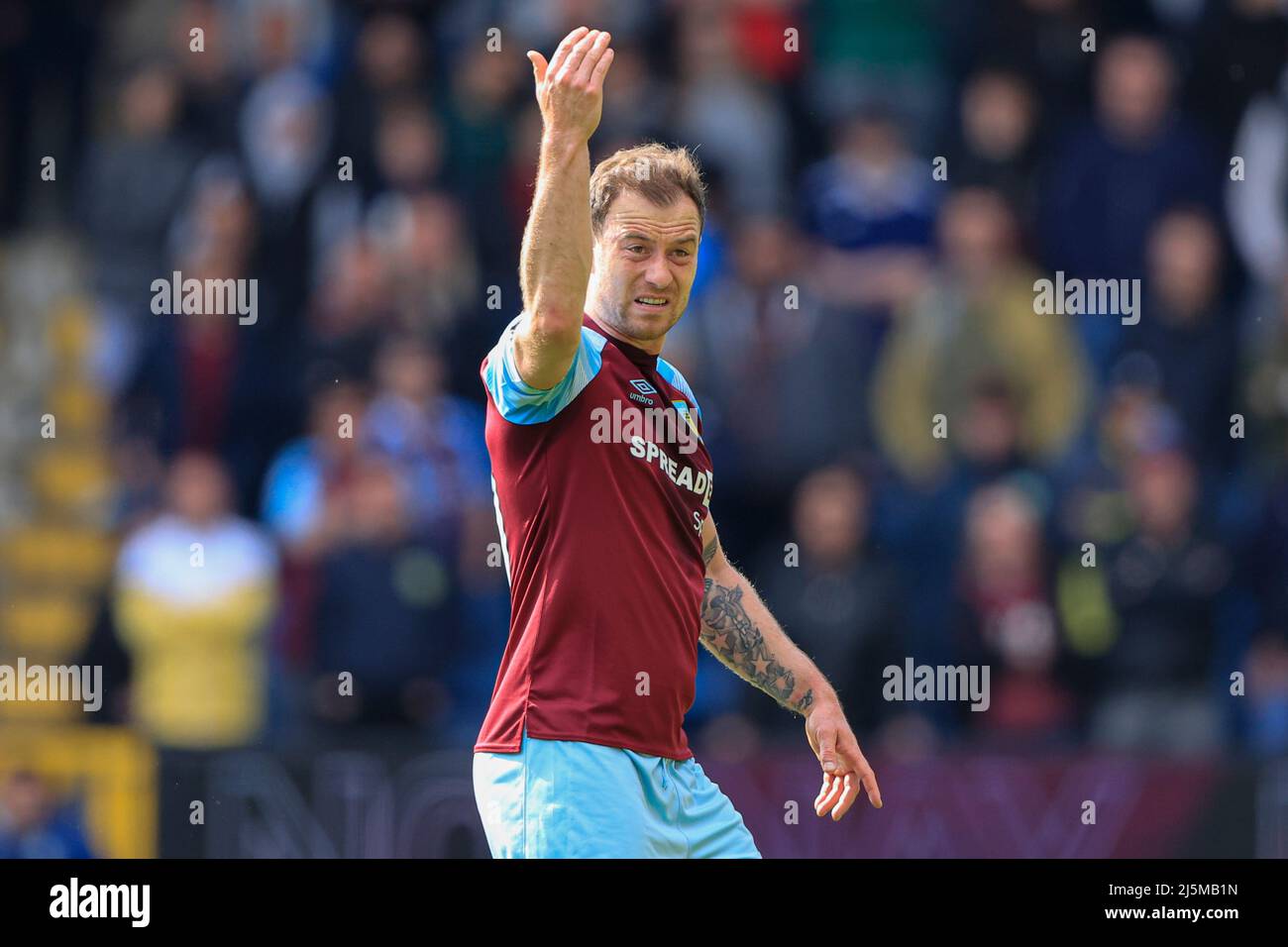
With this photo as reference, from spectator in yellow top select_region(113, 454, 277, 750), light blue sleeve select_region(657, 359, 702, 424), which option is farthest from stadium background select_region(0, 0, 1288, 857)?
light blue sleeve select_region(657, 359, 702, 424)

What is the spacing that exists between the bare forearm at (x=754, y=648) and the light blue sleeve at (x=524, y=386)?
935 millimetres

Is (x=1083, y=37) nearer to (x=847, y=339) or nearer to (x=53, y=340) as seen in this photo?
(x=847, y=339)

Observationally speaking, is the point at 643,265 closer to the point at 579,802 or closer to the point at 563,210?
the point at 563,210

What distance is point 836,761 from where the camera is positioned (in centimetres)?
603

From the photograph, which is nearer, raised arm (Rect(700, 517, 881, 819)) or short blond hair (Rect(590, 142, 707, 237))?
short blond hair (Rect(590, 142, 707, 237))

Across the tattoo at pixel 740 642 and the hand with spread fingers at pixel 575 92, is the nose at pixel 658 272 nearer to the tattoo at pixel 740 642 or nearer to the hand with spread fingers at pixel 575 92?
the hand with spread fingers at pixel 575 92

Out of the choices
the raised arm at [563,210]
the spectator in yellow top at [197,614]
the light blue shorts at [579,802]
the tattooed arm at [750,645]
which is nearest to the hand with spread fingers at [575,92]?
the raised arm at [563,210]

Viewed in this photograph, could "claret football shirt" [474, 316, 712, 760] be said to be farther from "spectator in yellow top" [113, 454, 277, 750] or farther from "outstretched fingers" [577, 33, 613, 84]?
"spectator in yellow top" [113, 454, 277, 750]

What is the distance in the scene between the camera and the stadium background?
407 inches

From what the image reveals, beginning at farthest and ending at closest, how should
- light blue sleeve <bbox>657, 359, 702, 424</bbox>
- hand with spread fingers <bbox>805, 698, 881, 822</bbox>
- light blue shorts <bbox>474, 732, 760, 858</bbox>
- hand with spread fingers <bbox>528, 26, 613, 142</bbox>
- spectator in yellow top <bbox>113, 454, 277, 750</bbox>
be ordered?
1. spectator in yellow top <bbox>113, 454, 277, 750</bbox>
2. light blue sleeve <bbox>657, 359, 702, 424</bbox>
3. hand with spread fingers <bbox>805, 698, 881, 822</bbox>
4. light blue shorts <bbox>474, 732, 760, 858</bbox>
5. hand with spread fingers <bbox>528, 26, 613, 142</bbox>

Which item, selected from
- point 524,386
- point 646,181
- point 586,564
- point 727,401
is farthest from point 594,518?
point 727,401

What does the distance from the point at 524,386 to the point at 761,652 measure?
4.15ft

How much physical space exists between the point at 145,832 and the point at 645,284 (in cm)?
559

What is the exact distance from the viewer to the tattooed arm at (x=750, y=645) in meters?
6.20
